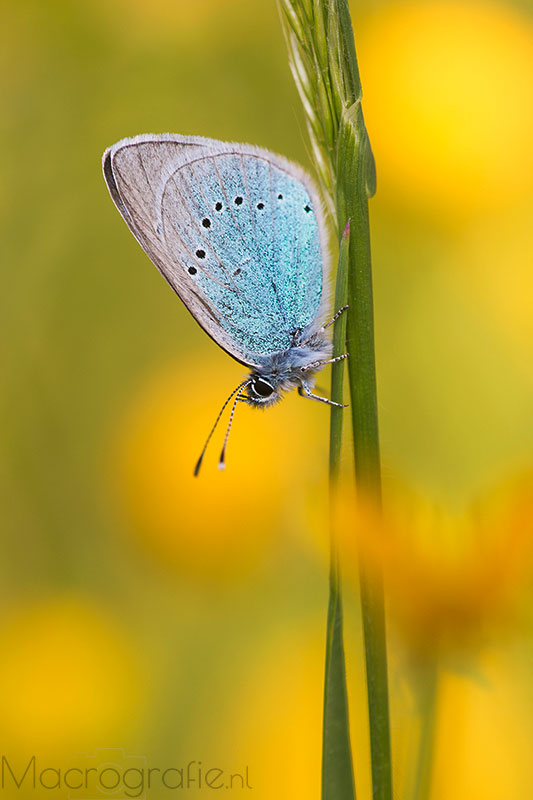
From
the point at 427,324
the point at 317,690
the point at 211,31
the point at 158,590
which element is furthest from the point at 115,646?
the point at 211,31

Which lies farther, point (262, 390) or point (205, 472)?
point (205, 472)

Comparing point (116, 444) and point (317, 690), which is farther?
point (116, 444)

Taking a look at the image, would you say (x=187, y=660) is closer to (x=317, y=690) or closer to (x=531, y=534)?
(x=317, y=690)

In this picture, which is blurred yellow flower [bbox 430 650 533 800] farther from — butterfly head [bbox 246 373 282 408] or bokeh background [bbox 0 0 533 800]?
butterfly head [bbox 246 373 282 408]

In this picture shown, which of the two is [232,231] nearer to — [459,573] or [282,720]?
[459,573]

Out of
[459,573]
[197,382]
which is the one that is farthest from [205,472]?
[459,573]

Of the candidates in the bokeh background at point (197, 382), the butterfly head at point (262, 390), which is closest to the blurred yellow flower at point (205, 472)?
the bokeh background at point (197, 382)

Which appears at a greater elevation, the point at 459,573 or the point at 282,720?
the point at 459,573
